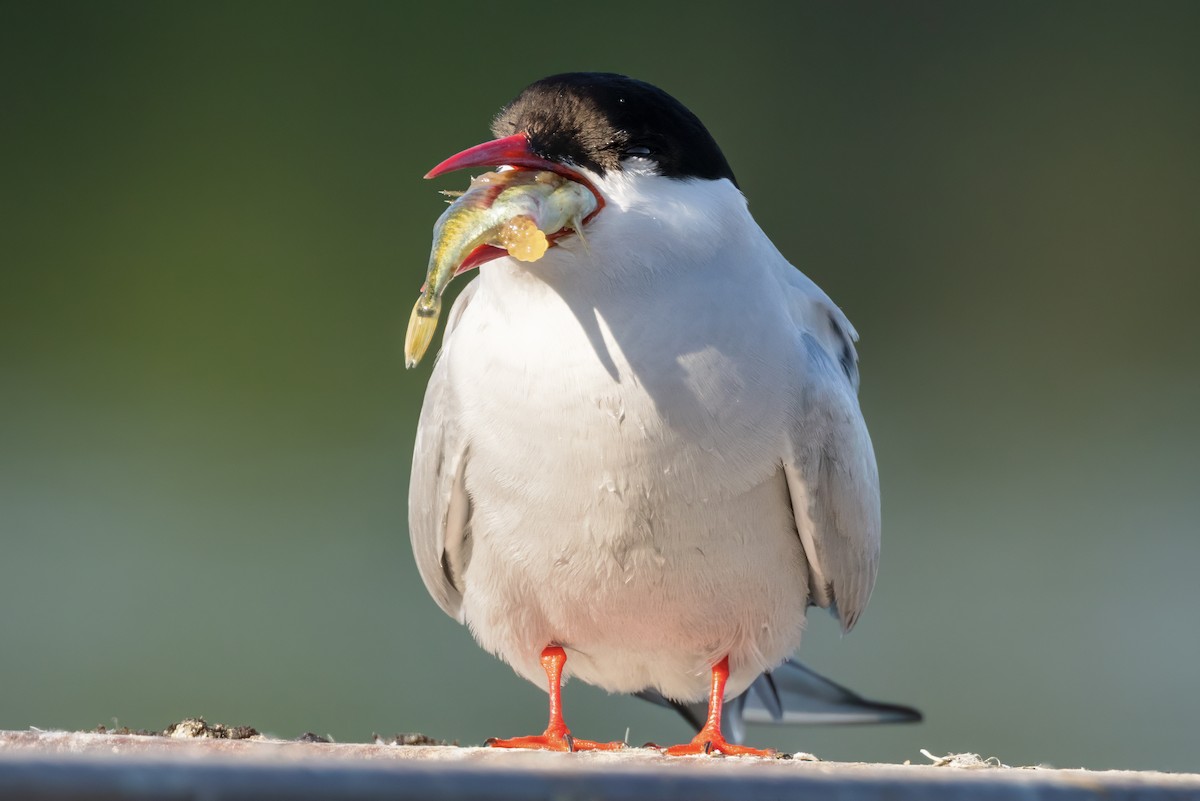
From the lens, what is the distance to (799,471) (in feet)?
6.10

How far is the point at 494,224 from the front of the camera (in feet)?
4.86

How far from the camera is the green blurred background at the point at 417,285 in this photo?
3910mm

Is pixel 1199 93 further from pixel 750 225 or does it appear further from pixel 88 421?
pixel 88 421

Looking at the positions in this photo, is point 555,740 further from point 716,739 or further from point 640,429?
point 640,429

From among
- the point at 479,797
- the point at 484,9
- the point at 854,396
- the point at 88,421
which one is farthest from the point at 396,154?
the point at 479,797

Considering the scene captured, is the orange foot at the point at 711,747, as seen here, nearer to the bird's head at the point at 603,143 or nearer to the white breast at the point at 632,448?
the white breast at the point at 632,448

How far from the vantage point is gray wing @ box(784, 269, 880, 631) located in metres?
1.87

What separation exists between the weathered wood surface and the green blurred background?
10.4ft

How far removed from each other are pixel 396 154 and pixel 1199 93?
7.72 ft

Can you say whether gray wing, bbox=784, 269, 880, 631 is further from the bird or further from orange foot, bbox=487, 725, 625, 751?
orange foot, bbox=487, 725, 625, 751

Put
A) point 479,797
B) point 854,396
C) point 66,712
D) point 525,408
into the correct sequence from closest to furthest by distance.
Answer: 1. point 479,797
2. point 525,408
3. point 854,396
4. point 66,712

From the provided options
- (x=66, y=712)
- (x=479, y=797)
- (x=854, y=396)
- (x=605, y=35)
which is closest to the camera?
(x=479, y=797)

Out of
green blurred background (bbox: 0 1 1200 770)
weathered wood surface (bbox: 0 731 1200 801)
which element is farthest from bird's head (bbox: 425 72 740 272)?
green blurred background (bbox: 0 1 1200 770)

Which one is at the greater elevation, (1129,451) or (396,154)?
(396,154)
